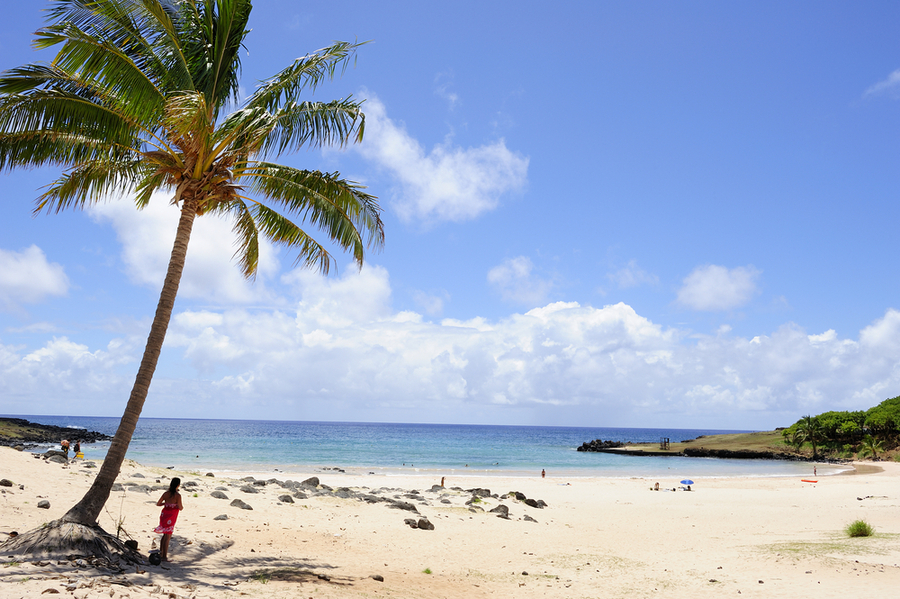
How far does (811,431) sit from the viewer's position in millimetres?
68062

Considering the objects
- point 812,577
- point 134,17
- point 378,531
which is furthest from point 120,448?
point 812,577

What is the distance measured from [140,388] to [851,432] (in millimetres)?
80500

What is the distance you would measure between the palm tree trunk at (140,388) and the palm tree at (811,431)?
3073 inches

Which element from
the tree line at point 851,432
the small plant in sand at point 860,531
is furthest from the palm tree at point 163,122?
the tree line at point 851,432

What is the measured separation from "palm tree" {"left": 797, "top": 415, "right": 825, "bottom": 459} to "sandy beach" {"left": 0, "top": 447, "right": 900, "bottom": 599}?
53221 millimetres

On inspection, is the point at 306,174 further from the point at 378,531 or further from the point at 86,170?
the point at 378,531

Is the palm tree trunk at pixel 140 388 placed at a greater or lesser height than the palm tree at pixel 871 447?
greater

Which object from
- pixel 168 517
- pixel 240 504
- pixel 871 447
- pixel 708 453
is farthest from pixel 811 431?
pixel 168 517

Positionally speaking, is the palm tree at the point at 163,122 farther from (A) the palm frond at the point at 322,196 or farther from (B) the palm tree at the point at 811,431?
(B) the palm tree at the point at 811,431

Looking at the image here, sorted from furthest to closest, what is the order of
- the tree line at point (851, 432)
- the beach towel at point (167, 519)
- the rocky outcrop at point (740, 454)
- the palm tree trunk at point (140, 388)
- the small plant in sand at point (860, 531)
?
the rocky outcrop at point (740, 454), the tree line at point (851, 432), the small plant in sand at point (860, 531), the beach towel at point (167, 519), the palm tree trunk at point (140, 388)

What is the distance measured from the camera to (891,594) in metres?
8.33

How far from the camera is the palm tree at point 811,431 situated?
223ft

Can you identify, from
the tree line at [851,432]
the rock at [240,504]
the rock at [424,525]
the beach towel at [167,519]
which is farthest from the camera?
the tree line at [851,432]

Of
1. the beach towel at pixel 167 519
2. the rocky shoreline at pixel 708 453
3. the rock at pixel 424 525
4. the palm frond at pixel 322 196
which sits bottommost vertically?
the rocky shoreline at pixel 708 453
